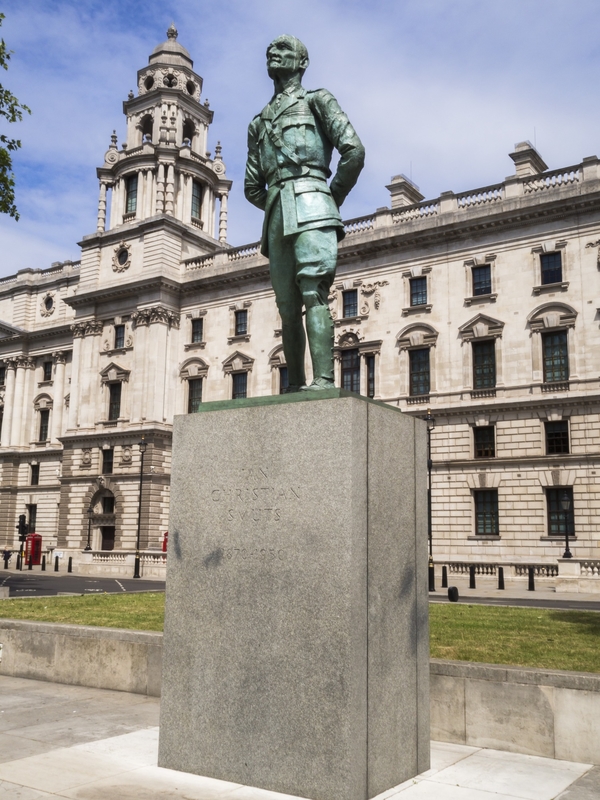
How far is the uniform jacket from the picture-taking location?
6.96 m

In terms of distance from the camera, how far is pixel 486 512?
127 ft

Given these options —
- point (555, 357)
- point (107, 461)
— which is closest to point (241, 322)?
point (107, 461)

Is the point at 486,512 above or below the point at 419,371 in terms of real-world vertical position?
below

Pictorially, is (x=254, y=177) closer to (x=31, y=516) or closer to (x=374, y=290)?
(x=374, y=290)

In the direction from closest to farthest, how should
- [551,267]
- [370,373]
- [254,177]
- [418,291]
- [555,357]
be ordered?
[254,177] < [555,357] < [551,267] < [418,291] < [370,373]

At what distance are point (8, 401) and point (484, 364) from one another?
1660 inches

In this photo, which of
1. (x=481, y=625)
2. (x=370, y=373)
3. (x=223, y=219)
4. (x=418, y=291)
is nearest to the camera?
(x=481, y=625)

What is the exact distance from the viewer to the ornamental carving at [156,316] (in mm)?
50969

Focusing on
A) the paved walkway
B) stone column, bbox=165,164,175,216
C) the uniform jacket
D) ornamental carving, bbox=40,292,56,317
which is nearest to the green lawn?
the paved walkway

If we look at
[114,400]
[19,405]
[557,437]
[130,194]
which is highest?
[130,194]

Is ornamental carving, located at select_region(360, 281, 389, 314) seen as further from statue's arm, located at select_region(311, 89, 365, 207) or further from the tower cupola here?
statue's arm, located at select_region(311, 89, 365, 207)

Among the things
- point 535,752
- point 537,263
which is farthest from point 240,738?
point 537,263

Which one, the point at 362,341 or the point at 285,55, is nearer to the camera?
the point at 285,55

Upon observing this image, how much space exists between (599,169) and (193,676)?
120ft
